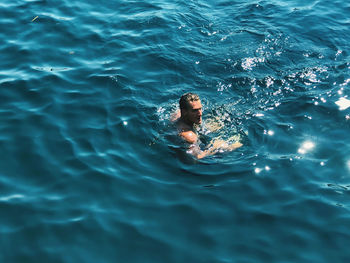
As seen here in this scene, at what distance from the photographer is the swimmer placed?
25.1 ft

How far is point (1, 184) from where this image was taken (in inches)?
267

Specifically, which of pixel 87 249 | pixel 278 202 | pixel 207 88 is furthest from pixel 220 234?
pixel 207 88

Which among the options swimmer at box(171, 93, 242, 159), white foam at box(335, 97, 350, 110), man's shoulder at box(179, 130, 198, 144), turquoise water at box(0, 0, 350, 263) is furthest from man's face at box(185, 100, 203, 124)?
white foam at box(335, 97, 350, 110)

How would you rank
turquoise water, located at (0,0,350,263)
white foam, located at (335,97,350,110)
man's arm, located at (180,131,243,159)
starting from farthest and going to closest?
white foam, located at (335,97,350,110), man's arm, located at (180,131,243,159), turquoise water, located at (0,0,350,263)

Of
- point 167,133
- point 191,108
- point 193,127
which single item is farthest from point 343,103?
point 167,133

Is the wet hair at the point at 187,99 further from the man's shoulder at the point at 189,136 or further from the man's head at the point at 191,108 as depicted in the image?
the man's shoulder at the point at 189,136

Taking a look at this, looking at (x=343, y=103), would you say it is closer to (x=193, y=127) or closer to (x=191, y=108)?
(x=193, y=127)

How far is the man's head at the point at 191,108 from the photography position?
760 cm

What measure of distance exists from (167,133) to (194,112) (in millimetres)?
798

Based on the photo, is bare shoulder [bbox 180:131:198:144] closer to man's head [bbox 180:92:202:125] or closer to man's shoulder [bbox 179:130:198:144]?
man's shoulder [bbox 179:130:198:144]

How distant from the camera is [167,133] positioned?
816 centimetres

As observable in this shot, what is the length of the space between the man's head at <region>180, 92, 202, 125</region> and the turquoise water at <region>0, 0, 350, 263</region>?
0.50 meters

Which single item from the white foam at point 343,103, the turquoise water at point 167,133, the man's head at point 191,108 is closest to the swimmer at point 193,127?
the man's head at point 191,108

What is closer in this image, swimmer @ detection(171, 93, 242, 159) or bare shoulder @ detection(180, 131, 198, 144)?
swimmer @ detection(171, 93, 242, 159)
